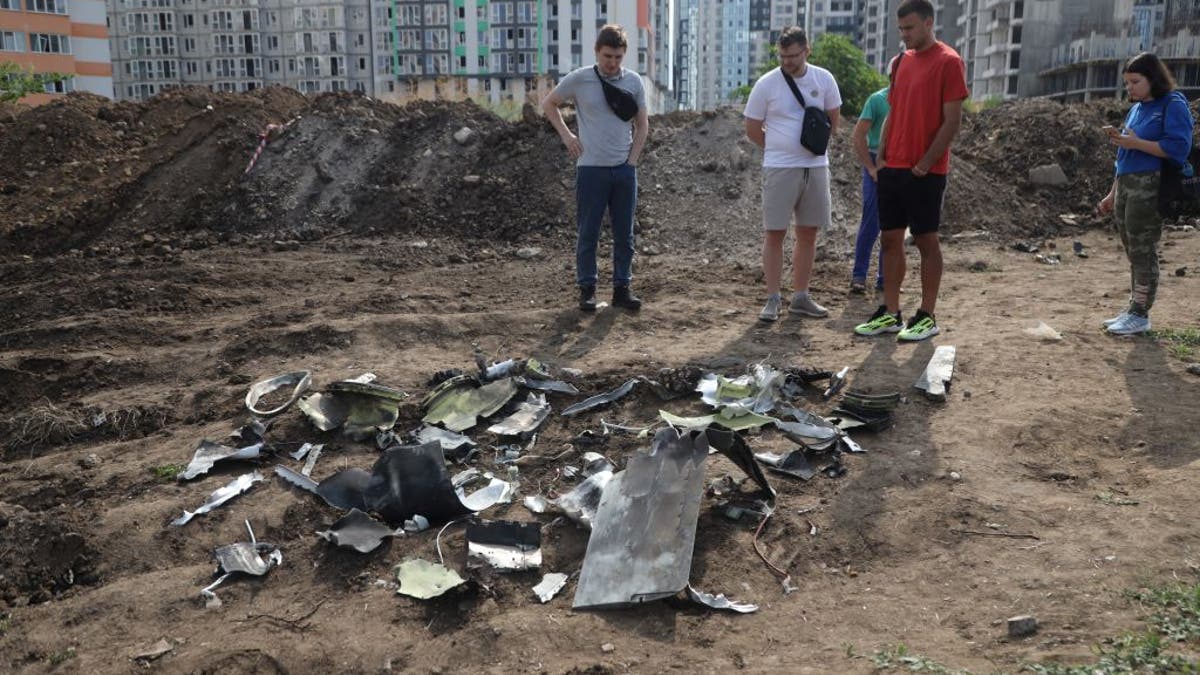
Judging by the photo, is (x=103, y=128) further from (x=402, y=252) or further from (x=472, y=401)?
(x=472, y=401)

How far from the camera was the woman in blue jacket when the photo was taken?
17.4ft

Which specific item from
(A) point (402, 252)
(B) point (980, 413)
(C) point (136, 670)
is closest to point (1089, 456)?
(B) point (980, 413)

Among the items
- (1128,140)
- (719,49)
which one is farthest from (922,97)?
(719,49)

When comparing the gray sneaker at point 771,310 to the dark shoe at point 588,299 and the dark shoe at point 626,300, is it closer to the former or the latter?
the dark shoe at point 626,300

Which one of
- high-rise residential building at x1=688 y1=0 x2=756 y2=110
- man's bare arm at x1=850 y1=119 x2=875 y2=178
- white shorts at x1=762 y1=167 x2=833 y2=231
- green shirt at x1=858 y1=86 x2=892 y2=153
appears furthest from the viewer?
high-rise residential building at x1=688 y1=0 x2=756 y2=110

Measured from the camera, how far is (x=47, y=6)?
51.3 metres

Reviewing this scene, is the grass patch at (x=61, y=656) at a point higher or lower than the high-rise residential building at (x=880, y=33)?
lower

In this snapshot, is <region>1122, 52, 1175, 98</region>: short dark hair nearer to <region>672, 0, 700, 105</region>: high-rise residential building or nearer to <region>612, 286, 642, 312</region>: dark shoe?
<region>612, 286, 642, 312</region>: dark shoe

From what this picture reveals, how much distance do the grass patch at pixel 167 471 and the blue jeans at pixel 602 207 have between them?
3142mm

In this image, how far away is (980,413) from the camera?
176 inches

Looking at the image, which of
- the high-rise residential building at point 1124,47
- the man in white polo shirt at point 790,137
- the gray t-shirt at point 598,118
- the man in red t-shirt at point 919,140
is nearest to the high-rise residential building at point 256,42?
the high-rise residential building at point 1124,47

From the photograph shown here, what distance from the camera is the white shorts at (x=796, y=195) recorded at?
5.97 meters

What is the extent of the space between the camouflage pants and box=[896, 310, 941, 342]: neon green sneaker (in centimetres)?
128

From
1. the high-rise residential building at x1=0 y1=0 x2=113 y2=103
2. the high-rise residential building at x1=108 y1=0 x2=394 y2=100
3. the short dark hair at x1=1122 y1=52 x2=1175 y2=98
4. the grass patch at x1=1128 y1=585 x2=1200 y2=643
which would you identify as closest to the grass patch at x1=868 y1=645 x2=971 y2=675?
the grass patch at x1=1128 y1=585 x2=1200 y2=643
